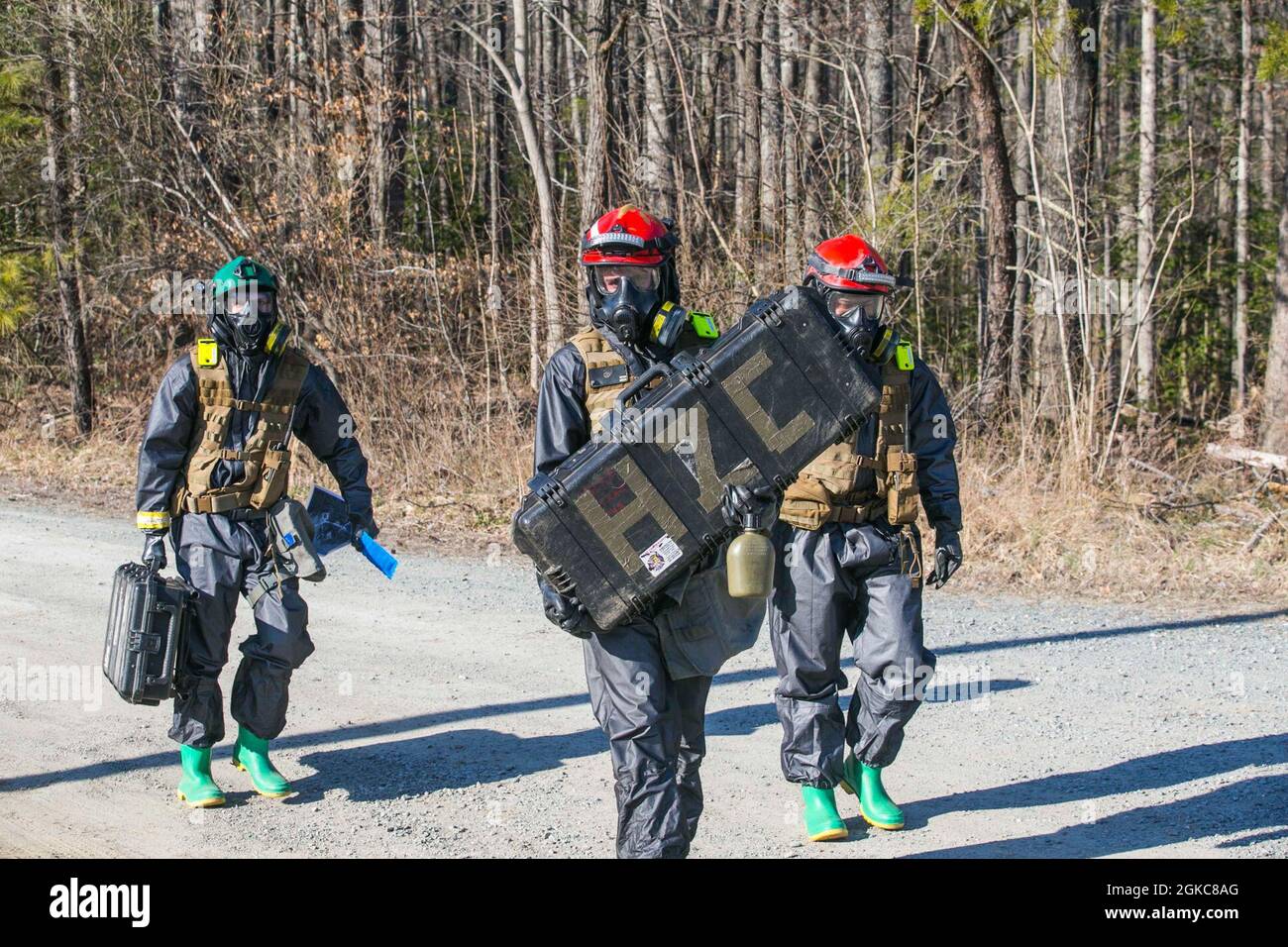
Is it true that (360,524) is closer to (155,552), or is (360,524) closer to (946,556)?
(155,552)

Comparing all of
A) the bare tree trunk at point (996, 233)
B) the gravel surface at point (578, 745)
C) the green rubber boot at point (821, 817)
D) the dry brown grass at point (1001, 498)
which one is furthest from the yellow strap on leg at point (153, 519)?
the bare tree trunk at point (996, 233)

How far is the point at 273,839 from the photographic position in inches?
202

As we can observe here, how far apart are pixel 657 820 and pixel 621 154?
10.6 meters

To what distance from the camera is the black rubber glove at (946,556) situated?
515 cm

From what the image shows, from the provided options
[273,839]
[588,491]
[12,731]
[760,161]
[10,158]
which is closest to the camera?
[588,491]

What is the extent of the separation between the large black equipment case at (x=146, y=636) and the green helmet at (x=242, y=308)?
3.27ft

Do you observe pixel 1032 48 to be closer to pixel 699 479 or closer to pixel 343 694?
pixel 343 694

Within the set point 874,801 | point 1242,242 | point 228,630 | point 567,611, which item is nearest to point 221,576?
point 228,630

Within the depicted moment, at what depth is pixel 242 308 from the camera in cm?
541

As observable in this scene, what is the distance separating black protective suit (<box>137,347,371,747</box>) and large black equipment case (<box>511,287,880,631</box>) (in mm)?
1894

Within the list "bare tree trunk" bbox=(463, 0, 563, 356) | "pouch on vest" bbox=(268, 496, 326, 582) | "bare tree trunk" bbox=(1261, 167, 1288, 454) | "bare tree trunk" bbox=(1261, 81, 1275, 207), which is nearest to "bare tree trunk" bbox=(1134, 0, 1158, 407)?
"bare tree trunk" bbox=(1261, 81, 1275, 207)

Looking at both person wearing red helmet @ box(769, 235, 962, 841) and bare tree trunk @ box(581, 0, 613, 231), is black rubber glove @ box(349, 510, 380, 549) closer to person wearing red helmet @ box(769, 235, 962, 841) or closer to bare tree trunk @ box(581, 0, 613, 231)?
person wearing red helmet @ box(769, 235, 962, 841)

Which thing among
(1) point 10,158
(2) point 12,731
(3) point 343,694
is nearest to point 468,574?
(3) point 343,694

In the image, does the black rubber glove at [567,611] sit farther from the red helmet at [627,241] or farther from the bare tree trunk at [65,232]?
the bare tree trunk at [65,232]
